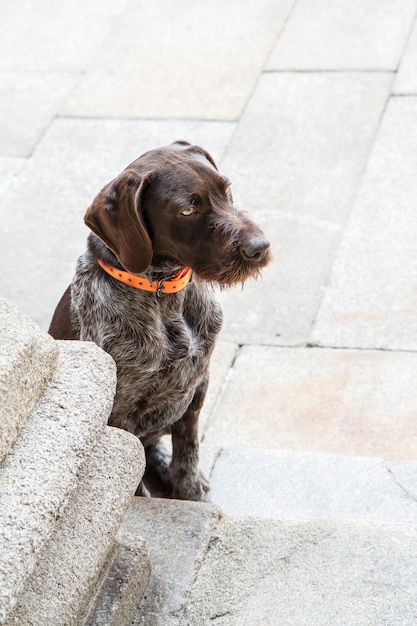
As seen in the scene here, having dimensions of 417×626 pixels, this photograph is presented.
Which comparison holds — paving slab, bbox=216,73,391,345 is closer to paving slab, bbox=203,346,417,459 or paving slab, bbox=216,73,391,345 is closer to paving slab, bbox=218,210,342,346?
paving slab, bbox=218,210,342,346

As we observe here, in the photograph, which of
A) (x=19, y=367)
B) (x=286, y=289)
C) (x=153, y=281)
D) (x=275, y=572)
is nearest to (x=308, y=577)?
(x=275, y=572)

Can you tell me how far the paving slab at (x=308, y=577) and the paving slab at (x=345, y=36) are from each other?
16.3 ft

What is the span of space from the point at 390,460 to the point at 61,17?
5.89 meters

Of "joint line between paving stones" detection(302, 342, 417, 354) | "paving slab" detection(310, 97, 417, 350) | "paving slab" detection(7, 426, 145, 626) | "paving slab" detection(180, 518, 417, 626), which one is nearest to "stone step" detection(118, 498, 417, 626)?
"paving slab" detection(180, 518, 417, 626)

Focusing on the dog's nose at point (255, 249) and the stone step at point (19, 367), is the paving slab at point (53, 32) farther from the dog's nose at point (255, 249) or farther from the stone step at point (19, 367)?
the stone step at point (19, 367)

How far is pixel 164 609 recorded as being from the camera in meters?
2.51

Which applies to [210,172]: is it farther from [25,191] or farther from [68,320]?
[25,191]

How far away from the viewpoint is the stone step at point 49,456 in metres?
1.86

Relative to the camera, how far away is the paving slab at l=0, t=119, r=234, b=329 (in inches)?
227

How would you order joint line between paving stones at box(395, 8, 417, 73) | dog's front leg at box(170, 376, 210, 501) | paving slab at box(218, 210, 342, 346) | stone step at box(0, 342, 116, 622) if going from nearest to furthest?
1. stone step at box(0, 342, 116, 622)
2. dog's front leg at box(170, 376, 210, 501)
3. paving slab at box(218, 210, 342, 346)
4. joint line between paving stones at box(395, 8, 417, 73)

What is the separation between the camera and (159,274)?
3172mm

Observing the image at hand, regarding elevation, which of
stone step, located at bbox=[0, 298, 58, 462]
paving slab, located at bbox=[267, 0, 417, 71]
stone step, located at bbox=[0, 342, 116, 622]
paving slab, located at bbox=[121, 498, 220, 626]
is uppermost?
stone step, located at bbox=[0, 298, 58, 462]

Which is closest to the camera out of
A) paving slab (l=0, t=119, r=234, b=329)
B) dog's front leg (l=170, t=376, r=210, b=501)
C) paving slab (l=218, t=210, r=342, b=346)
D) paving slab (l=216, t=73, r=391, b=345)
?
dog's front leg (l=170, t=376, r=210, b=501)

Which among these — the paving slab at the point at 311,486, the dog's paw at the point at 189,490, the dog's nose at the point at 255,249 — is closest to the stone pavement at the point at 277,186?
the paving slab at the point at 311,486
